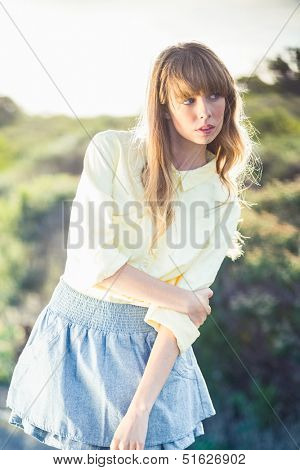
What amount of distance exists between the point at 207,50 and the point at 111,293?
0.40m

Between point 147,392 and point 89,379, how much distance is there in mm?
92

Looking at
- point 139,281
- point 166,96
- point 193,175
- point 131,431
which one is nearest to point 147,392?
point 131,431

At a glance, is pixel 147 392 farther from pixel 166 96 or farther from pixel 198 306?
pixel 166 96

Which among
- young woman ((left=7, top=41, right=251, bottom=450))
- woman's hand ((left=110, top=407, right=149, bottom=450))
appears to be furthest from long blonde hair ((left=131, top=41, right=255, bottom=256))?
woman's hand ((left=110, top=407, right=149, bottom=450))

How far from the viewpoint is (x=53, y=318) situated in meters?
1.07

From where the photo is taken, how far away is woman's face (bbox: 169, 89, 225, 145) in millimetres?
1035

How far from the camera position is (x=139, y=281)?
99 centimetres

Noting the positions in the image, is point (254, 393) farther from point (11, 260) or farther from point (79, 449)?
point (79, 449)

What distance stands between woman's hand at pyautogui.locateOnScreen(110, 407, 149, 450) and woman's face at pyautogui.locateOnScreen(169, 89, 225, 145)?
16.4 inches

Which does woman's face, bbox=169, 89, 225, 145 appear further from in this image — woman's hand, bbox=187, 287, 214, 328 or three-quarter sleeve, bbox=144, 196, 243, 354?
woman's hand, bbox=187, 287, 214, 328

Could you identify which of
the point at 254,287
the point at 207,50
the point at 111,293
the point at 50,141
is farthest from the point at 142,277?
the point at 50,141

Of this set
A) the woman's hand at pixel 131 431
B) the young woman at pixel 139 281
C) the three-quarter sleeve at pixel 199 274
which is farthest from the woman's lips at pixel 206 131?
the woman's hand at pixel 131 431

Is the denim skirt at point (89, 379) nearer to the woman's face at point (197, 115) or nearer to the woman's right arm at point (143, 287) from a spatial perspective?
the woman's right arm at point (143, 287)

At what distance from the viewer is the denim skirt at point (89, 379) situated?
1005mm
